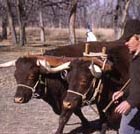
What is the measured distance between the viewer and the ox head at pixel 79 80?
23.6ft

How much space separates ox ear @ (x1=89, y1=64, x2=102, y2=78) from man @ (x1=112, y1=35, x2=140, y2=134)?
1.53 meters

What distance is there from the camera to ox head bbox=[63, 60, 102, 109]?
7.20 m

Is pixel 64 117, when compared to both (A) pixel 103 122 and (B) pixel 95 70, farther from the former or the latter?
(B) pixel 95 70

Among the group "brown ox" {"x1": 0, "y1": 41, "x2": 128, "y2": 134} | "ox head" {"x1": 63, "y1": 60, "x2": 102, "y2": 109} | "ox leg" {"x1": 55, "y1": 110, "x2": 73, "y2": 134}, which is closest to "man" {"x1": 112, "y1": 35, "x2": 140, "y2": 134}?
"ox head" {"x1": 63, "y1": 60, "x2": 102, "y2": 109}

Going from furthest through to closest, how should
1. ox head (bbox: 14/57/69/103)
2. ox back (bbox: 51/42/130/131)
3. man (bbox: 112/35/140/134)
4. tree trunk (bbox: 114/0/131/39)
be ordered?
tree trunk (bbox: 114/0/131/39), ox head (bbox: 14/57/69/103), ox back (bbox: 51/42/130/131), man (bbox: 112/35/140/134)

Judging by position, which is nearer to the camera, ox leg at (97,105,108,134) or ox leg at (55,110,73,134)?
ox leg at (55,110,73,134)

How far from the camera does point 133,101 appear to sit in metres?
5.64

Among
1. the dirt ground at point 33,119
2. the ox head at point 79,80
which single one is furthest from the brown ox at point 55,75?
the dirt ground at point 33,119

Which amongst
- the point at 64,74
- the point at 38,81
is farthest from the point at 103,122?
the point at 38,81

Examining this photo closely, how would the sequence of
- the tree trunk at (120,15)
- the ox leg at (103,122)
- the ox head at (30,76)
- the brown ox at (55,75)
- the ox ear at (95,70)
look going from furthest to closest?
1. the tree trunk at (120,15)
2. the ox leg at (103,122)
3. the ox head at (30,76)
4. the brown ox at (55,75)
5. the ox ear at (95,70)

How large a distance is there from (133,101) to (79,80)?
6.08 feet

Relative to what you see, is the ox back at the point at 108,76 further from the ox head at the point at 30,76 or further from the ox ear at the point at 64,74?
the ox head at the point at 30,76

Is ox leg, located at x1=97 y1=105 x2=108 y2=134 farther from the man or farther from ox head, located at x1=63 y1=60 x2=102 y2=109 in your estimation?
the man

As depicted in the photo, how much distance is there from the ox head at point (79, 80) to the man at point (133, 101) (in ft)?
3.97
